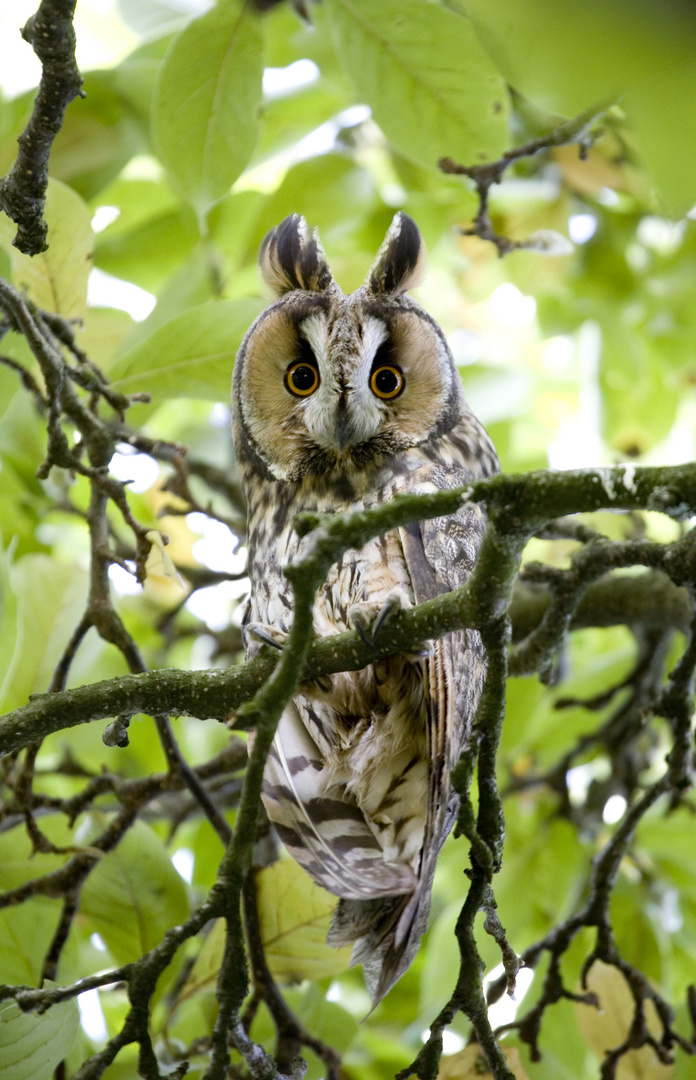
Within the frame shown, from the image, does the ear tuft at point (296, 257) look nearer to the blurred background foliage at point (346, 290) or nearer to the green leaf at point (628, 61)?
the blurred background foliage at point (346, 290)

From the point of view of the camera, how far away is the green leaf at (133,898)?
1500mm

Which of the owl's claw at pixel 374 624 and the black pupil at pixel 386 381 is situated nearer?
the owl's claw at pixel 374 624

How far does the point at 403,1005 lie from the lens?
7.54 ft

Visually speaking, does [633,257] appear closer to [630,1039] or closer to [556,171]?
[556,171]

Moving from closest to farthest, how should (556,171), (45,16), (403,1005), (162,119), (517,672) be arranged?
(45,16) < (162,119) < (517,672) < (403,1005) < (556,171)

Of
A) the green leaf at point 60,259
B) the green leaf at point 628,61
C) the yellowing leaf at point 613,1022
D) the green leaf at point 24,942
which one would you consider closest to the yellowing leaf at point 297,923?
the green leaf at point 24,942

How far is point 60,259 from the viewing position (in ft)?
4.74

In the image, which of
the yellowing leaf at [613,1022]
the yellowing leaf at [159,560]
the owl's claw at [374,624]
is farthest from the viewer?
the yellowing leaf at [613,1022]

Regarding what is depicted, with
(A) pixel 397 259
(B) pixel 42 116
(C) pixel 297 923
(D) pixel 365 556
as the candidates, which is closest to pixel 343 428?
(D) pixel 365 556

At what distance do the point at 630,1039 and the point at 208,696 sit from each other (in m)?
0.94

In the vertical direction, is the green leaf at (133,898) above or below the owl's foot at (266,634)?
below

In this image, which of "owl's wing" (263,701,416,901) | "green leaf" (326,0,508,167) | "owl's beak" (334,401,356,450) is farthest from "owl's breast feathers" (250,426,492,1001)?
"green leaf" (326,0,508,167)

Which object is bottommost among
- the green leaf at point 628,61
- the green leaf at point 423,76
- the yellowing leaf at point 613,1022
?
the yellowing leaf at point 613,1022

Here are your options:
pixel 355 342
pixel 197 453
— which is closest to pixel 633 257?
pixel 197 453
